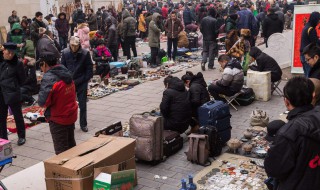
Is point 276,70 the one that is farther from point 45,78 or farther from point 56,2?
point 56,2

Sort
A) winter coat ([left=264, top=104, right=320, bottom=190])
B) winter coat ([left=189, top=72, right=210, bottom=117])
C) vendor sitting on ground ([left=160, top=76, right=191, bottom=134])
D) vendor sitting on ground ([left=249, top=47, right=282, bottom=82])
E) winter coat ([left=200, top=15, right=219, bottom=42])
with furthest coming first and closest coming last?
winter coat ([left=200, top=15, right=219, bottom=42]), vendor sitting on ground ([left=249, top=47, right=282, bottom=82]), winter coat ([left=189, top=72, right=210, bottom=117]), vendor sitting on ground ([left=160, top=76, right=191, bottom=134]), winter coat ([left=264, top=104, right=320, bottom=190])

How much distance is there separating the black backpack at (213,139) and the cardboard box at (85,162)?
1585mm

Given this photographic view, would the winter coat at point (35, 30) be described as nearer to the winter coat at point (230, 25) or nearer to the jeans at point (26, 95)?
the jeans at point (26, 95)

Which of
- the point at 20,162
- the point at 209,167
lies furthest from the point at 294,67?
the point at 20,162

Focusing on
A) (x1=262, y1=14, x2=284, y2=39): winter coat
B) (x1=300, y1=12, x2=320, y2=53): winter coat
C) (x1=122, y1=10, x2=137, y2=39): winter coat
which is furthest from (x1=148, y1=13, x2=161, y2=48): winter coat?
(x1=300, y1=12, x2=320, y2=53): winter coat

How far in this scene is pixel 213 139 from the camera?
271 inches

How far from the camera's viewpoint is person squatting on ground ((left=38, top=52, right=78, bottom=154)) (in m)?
5.83

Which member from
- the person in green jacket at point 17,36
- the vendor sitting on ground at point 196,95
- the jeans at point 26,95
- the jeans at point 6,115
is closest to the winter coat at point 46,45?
the jeans at point 26,95

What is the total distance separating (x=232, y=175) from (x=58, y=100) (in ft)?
8.97

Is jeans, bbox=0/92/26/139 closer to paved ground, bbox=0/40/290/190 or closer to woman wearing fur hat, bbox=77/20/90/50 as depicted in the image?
paved ground, bbox=0/40/290/190

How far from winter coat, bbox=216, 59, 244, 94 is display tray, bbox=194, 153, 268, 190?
8.57 feet

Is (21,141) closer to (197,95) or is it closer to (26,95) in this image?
(26,95)

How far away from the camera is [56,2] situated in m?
22.8

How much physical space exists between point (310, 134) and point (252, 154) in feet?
12.7
